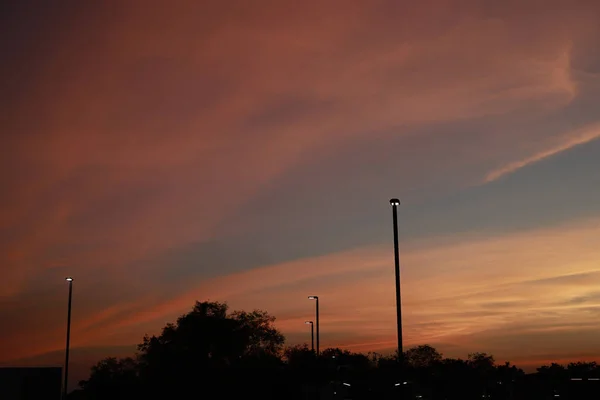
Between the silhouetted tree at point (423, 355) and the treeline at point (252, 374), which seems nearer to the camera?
the treeline at point (252, 374)

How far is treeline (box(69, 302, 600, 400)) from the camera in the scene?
50906mm

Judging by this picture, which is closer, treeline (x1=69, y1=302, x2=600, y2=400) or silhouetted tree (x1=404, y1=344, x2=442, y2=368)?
treeline (x1=69, y1=302, x2=600, y2=400)

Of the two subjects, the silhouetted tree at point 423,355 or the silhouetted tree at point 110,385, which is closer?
the silhouetted tree at point 110,385

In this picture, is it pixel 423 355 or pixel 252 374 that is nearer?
pixel 252 374

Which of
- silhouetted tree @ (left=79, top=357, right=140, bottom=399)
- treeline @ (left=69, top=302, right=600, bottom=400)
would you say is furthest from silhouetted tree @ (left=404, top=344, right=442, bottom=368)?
silhouetted tree @ (left=79, top=357, right=140, bottom=399)

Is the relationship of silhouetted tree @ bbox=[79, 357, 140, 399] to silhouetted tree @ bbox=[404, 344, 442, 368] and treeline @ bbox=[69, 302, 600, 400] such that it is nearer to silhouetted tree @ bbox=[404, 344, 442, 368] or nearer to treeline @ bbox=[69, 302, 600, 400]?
treeline @ bbox=[69, 302, 600, 400]

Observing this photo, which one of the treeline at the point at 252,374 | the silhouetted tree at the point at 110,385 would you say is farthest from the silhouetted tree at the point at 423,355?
the silhouetted tree at the point at 110,385

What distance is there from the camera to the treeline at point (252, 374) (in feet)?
167

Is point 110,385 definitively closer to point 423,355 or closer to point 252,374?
point 252,374

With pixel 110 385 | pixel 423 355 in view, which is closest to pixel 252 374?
pixel 110 385

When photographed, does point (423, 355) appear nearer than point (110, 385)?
No

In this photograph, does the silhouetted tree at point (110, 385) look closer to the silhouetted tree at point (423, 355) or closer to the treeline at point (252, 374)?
the treeline at point (252, 374)

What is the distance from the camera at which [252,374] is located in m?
51.4

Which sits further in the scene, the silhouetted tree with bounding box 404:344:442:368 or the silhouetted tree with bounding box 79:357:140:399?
the silhouetted tree with bounding box 404:344:442:368
